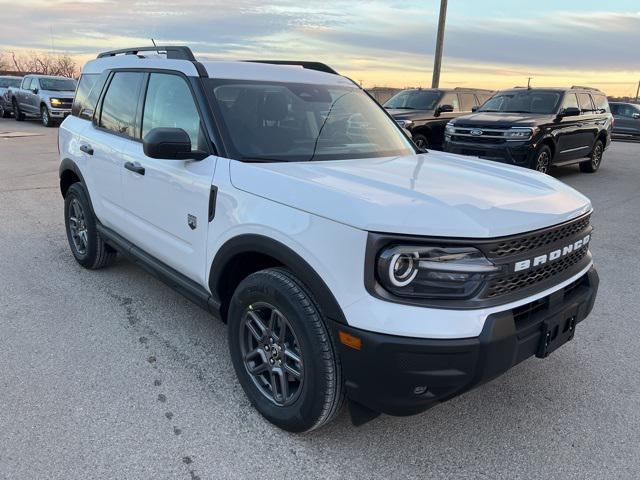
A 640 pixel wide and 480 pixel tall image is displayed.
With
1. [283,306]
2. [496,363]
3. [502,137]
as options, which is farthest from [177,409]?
[502,137]

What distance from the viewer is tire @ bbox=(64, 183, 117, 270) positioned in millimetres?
4758

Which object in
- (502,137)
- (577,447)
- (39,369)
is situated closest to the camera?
(577,447)

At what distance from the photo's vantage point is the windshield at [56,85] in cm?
2031

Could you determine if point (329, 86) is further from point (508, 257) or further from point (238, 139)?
point (508, 257)

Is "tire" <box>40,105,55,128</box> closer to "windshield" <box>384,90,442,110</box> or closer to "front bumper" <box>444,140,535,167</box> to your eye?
"windshield" <box>384,90,442,110</box>

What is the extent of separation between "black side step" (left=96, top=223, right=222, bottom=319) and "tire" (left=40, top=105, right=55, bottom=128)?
18.1 metres

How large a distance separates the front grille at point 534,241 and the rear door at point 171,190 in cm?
156

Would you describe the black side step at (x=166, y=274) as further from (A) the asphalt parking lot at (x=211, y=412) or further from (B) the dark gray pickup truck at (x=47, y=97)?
(B) the dark gray pickup truck at (x=47, y=97)

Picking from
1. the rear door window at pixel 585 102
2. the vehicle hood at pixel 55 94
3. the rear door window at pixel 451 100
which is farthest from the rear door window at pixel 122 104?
the vehicle hood at pixel 55 94

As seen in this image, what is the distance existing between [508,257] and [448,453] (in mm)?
1040

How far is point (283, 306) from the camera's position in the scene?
2.53m

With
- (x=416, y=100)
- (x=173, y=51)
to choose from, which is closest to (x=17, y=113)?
(x=416, y=100)

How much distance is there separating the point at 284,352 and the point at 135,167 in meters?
1.82

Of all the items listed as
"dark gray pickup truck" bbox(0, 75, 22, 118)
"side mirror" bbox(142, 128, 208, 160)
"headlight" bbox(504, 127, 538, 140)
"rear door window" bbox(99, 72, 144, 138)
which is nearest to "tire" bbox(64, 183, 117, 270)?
"rear door window" bbox(99, 72, 144, 138)
